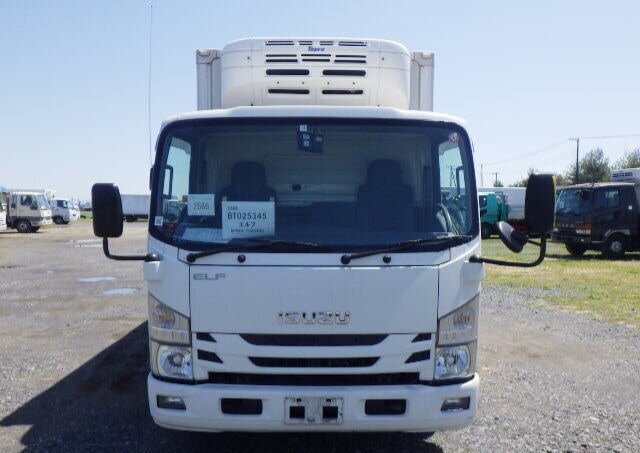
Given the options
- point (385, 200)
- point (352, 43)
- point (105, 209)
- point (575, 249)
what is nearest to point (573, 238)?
point (575, 249)

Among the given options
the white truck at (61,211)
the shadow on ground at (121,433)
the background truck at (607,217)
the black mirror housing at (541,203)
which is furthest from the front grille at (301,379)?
the white truck at (61,211)

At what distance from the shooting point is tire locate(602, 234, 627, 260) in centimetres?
1825

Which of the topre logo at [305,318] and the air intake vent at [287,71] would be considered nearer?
the topre logo at [305,318]

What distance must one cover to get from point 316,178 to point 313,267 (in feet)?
2.26

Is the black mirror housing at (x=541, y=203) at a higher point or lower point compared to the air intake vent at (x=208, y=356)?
higher

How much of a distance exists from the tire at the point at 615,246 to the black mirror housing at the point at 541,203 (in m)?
16.3

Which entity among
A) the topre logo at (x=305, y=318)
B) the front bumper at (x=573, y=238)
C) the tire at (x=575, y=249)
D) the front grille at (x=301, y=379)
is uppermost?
the topre logo at (x=305, y=318)

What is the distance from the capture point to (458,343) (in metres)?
3.66

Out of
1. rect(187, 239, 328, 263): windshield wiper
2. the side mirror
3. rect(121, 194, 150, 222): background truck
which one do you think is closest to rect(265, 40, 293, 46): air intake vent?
rect(187, 239, 328, 263): windshield wiper

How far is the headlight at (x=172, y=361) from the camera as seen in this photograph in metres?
3.59

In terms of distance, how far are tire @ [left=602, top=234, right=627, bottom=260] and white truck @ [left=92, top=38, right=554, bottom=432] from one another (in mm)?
16142

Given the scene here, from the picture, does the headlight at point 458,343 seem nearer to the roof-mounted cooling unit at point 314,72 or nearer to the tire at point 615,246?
the roof-mounted cooling unit at point 314,72

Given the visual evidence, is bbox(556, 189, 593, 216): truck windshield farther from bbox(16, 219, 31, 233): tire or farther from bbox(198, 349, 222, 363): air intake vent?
bbox(16, 219, 31, 233): tire

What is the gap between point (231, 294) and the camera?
3.52 m
